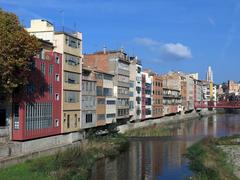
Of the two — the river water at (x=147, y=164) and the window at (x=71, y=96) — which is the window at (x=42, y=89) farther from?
the river water at (x=147, y=164)

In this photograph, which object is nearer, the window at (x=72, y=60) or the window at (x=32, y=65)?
the window at (x=32, y=65)

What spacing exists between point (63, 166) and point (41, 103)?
9.25 m

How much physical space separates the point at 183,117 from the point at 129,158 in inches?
3097

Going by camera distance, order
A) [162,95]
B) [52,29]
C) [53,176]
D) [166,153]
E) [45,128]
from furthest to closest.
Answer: [162,95]
[166,153]
[52,29]
[45,128]
[53,176]

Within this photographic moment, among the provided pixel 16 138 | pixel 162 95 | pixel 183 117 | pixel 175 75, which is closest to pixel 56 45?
pixel 16 138

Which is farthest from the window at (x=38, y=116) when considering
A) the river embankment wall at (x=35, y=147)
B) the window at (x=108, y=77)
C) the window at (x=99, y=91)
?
the window at (x=108, y=77)

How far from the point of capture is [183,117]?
125 metres

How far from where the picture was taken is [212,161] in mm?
41062

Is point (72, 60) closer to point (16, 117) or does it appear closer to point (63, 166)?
point (16, 117)

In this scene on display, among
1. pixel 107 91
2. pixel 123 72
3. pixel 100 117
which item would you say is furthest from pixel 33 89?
→ pixel 123 72

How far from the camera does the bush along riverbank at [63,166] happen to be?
106 ft

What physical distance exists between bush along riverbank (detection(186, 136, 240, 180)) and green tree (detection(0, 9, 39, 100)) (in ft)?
54.6

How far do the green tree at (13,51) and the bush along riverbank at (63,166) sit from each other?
22.2ft

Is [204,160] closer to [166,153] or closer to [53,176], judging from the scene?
[166,153]
